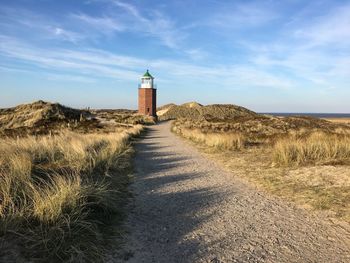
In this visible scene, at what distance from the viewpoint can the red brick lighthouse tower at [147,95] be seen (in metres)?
61.1

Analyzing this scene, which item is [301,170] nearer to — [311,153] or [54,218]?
[311,153]

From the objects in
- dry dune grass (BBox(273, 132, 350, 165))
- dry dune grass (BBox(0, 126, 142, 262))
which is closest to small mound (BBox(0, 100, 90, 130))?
dry dune grass (BBox(273, 132, 350, 165))

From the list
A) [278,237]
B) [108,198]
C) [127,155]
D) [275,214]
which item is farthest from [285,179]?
[127,155]

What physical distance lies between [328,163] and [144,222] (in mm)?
7392

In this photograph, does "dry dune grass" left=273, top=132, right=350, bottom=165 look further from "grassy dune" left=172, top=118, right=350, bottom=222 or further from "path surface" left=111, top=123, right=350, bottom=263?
"path surface" left=111, top=123, right=350, bottom=263

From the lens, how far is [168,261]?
4.55 metres

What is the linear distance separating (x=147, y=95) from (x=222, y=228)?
186 ft

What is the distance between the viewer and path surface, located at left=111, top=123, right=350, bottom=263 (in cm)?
476

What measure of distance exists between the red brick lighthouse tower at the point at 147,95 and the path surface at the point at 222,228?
172ft

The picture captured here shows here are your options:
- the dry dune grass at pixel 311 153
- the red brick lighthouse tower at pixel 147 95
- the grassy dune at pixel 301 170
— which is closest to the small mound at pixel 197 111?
the red brick lighthouse tower at pixel 147 95

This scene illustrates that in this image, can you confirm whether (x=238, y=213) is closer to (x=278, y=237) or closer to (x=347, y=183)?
(x=278, y=237)

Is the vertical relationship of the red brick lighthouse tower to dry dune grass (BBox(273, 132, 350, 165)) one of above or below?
above

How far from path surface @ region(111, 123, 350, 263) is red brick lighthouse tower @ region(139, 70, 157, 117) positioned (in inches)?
2067

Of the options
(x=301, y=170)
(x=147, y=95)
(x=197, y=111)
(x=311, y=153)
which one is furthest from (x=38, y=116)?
(x=197, y=111)
